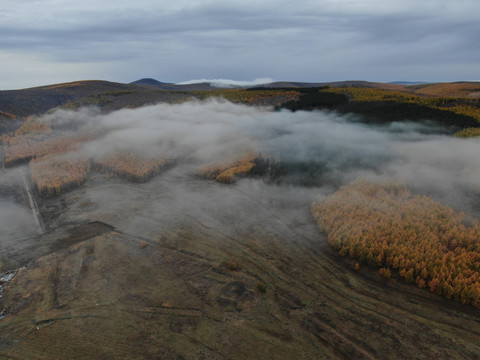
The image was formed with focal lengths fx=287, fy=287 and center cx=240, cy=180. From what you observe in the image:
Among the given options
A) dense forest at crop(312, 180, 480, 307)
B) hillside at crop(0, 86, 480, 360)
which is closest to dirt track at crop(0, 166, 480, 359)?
hillside at crop(0, 86, 480, 360)

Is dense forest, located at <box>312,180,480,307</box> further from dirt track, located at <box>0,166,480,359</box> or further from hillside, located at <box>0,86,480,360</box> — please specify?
dirt track, located at <box>0,166,480,359</box>

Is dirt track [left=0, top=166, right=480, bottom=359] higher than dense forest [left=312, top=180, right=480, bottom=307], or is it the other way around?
dense forest [left=312, top=180, right=480, bottom=307]

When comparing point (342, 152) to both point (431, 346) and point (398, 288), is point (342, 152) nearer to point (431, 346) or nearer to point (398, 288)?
point (398, 288)

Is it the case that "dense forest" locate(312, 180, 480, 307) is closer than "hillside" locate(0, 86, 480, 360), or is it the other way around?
"hillside" locate(0, 86, 480, 360)

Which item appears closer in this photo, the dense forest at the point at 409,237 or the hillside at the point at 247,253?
the hillside at the point at 247,253

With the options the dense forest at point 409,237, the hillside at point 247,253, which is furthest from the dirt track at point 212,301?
the dense forest at point 409,237

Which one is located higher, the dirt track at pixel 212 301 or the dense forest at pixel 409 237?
the dense forest at pixel 409 237

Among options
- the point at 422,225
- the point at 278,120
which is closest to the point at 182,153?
the point at 278,120

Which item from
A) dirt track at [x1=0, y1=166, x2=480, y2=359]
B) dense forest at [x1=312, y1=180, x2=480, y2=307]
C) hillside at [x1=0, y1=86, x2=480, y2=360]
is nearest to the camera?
dirt track at [x1=0, y1=166, x2=480, y2=359]

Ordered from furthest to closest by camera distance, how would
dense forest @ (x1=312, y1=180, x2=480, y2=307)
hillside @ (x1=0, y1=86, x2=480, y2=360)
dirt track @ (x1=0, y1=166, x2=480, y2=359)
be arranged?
dense forest @ (x1=312, y1=180, x2=480, y2=307), hillside @ (x1=0, y1=86, x2=480, y2=360), dirt track @ (x1=0, y1=166, x2=480, y2=359)

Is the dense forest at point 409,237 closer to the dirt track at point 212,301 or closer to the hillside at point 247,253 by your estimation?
the hillside at point 247,253

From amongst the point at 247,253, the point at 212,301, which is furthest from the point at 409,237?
the point at 212,301
